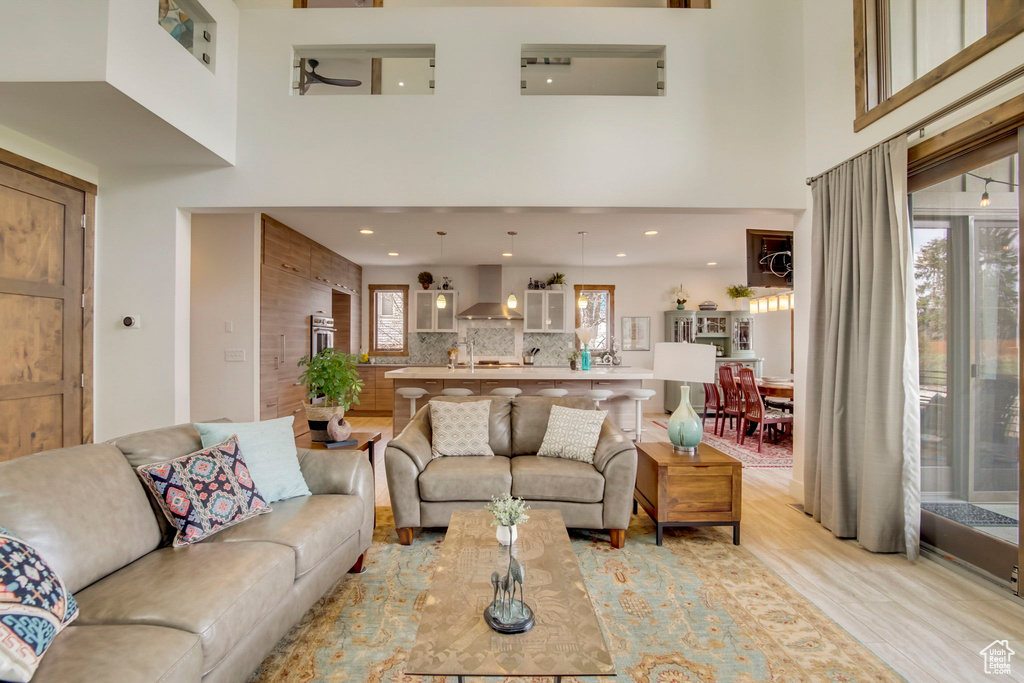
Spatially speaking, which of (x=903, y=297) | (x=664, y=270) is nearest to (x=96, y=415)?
(x=903, y=297)

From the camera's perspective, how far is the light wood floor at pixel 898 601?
6.45 ft

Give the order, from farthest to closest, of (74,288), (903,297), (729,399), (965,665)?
(729,399)
(74,288)
(903,297)
(965,665)

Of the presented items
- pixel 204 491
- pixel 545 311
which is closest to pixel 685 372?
pixel 204 491

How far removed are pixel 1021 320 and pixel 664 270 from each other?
22.4ft

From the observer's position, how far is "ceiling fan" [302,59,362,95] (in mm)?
3996

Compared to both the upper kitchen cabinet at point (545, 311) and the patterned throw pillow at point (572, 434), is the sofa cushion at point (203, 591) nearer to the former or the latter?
the patterned throw pillow at point (572, 434)

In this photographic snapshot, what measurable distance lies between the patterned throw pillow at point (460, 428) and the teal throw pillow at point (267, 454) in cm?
106

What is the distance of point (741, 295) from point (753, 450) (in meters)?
3.60

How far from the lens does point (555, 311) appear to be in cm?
879

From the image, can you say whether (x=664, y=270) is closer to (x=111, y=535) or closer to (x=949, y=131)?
(x=949, y=131)

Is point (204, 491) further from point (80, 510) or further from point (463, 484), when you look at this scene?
point (463, 484)

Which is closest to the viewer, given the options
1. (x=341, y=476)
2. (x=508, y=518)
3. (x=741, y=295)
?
(x=508, y=518)

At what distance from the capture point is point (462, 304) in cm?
900

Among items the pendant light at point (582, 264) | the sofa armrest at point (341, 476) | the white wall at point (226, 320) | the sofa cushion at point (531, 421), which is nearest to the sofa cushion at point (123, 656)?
the sofa armrest at point (341, 476)
